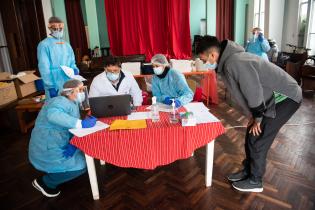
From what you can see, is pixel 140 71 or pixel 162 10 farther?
pixel 162 10

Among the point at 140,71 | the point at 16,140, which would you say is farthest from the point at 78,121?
the point at 140,71

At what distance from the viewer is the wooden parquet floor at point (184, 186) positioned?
6.28 feet

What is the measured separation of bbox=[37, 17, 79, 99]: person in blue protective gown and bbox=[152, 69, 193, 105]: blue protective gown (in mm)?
1253

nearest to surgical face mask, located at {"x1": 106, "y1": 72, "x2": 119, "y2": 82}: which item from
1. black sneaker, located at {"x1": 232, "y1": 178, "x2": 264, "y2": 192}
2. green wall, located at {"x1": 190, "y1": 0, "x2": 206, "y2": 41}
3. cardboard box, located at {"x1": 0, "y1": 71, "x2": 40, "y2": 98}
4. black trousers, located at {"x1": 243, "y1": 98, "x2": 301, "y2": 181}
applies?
black trousers, located at {"x1": 243, "y1": 98, "x2": 301, "y2": 181}

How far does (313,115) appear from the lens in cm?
359

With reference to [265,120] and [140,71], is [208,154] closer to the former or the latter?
[265,120]

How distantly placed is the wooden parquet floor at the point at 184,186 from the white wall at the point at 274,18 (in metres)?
4.15

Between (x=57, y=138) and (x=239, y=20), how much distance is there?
7741 mm

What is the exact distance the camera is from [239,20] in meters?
8.15

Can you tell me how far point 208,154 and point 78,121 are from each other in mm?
1047

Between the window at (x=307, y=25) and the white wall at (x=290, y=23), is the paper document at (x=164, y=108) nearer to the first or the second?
the window at (x=307, y=25)

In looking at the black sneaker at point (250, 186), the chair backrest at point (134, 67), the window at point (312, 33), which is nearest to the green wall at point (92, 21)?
the chair backrest at point (134, 67)

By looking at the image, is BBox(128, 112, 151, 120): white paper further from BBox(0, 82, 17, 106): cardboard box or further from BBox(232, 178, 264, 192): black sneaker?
BBox(0, 82, 17, 106): cardboard box

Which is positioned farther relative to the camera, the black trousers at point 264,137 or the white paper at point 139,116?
the white paper at point 139,116
